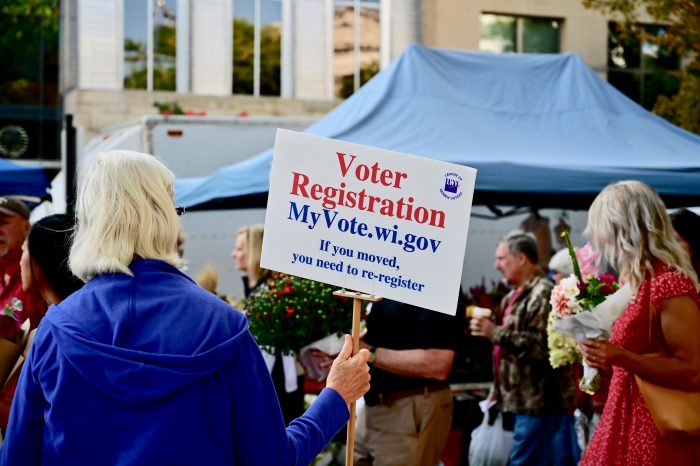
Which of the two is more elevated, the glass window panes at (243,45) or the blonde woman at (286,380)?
the glass window panes at (243,45)

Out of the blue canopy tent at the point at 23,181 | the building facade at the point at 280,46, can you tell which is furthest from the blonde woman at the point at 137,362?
the building facade at the point at 280,46

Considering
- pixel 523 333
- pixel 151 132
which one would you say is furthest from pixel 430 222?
pixel 151 132

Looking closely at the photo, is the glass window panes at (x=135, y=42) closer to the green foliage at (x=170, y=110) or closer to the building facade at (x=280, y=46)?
the building facade at (x=280, y=46)

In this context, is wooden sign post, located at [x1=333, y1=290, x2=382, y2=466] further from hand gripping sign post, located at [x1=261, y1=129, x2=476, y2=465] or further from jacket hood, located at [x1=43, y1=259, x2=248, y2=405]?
jacket hood, located at [x1=43, y1=259, x2=248, y2=405]

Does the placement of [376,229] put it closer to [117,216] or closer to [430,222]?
[430,222]

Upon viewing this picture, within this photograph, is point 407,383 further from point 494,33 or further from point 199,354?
point 494,33

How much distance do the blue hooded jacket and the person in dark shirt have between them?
276cm

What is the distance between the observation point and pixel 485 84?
8.90 m

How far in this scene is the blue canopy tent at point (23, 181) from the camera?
8633 mm

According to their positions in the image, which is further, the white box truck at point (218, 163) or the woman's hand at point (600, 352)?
the white box truck at point (218, 163)

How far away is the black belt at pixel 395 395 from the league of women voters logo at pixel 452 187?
7.09ft

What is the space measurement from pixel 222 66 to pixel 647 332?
17.8m

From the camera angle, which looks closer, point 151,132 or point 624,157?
point 624,157

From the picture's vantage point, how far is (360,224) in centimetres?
361
